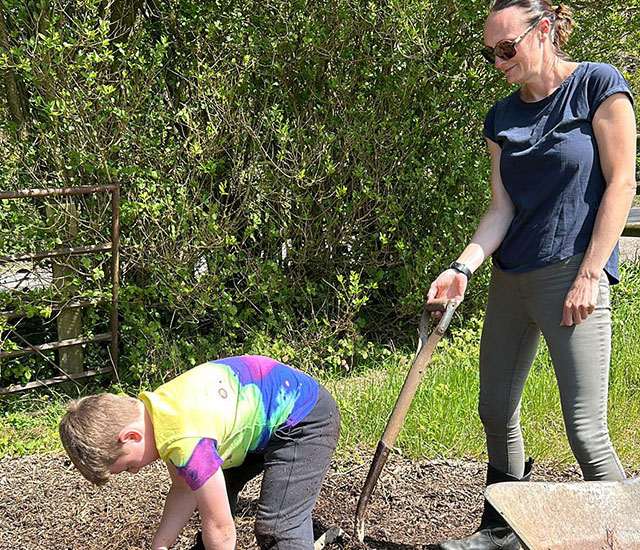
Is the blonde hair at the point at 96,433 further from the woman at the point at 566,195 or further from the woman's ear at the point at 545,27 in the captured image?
the woman's ear at the point at 545,27

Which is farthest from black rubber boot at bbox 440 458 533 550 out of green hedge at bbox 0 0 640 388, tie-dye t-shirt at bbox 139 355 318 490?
green hedge at bbox 0 0 640 388

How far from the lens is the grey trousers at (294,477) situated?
245 cm

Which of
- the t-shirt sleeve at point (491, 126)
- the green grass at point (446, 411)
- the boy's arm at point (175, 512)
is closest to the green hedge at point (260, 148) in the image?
the green grass at point (446, 411)

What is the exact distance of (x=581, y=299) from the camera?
7.88 feet

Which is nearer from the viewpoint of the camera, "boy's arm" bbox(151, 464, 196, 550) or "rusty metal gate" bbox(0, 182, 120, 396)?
"boy's arm" bbox(151, 464, 196, 550)

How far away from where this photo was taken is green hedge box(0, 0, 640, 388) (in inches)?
180

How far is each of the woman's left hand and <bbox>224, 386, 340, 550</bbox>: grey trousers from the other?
0.83 metres

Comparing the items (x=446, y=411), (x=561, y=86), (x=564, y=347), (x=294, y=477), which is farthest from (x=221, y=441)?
(x=446, y=411)

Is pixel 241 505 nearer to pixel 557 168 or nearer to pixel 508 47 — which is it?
pixel 557 168

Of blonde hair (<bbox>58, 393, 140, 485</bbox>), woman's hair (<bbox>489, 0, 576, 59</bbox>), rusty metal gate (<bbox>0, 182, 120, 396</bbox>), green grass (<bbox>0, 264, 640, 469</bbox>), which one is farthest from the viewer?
rusty metal gate (<bbox>0, 182, 120, 396</bbox>)

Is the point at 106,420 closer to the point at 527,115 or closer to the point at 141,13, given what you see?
the point at 527,115

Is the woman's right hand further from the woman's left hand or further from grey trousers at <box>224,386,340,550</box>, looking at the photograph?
grey trousers at <box>224,386,340,550</box>

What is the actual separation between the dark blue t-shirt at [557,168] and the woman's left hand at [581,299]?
0.11m

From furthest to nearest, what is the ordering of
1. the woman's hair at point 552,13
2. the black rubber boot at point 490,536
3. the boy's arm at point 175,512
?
the black rubber boot at point 490,536, the woman's hair at point 552,13, the boy's arm at point 175,512
